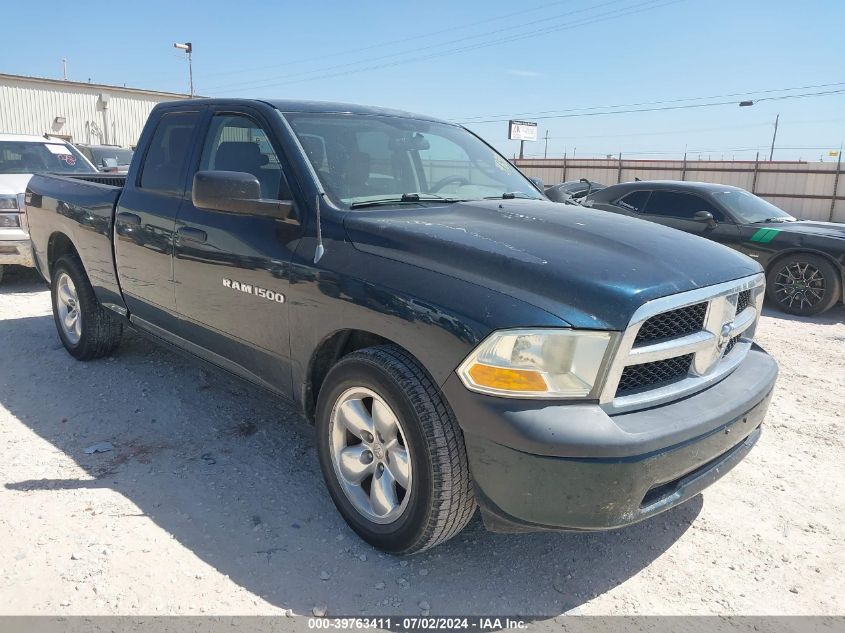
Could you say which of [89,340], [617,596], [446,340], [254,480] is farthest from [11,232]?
[617,596]

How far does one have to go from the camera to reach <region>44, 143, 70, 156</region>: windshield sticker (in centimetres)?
930

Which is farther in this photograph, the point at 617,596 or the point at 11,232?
the point at 11,232

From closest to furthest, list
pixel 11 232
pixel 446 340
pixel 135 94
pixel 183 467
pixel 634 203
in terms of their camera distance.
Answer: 1. pixel 446 340
2. pixel 183 467
3. pixel 11 232
4. pixel 634 203
5. pixel 135 94

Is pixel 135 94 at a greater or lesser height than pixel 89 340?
greater

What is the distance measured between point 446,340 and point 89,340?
3761 millimetres

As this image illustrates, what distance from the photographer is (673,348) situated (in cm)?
244

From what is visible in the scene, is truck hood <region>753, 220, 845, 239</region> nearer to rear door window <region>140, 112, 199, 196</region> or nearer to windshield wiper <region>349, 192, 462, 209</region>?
windshield wiper <region>349, 192, 462, 209</region>

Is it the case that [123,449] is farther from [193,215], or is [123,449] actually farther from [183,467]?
[193,215]

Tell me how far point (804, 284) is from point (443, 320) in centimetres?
703

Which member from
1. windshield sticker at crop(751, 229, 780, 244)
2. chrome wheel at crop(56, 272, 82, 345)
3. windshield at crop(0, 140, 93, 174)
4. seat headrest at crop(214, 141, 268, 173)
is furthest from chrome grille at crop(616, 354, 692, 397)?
windshield at crop(0, 140, 93, 174)

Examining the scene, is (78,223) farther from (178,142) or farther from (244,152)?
(244,152)

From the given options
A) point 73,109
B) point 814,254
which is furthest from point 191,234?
point 73,109

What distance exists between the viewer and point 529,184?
4.22 meters

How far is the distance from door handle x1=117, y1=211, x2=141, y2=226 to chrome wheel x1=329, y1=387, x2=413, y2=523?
2.10 meters
